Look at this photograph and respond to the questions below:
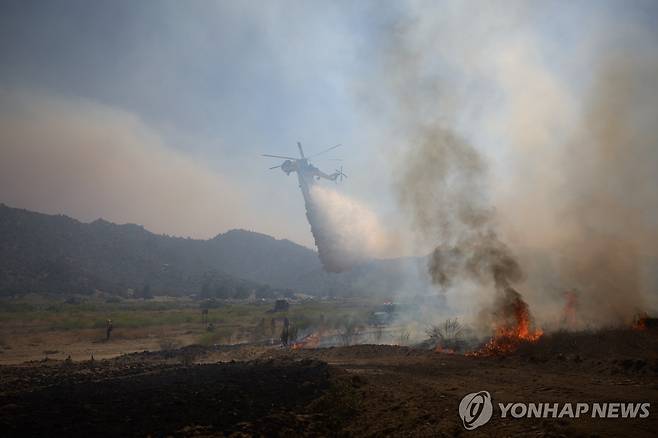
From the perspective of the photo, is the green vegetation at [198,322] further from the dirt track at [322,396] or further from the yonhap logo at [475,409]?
the yonhap logo at [475,409]

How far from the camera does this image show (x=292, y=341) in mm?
37844

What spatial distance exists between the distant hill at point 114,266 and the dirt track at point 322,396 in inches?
3303

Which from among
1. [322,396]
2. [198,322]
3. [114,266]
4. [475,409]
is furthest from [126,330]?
→ [114,266]

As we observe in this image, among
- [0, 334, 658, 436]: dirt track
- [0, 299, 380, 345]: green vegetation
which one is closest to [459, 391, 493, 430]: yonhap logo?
[0, 334, 658, 436]: dirt track

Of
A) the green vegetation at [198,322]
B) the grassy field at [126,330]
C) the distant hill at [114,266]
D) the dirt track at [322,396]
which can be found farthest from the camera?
the distant hill at [114,266]

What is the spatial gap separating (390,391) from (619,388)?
A: 786cm

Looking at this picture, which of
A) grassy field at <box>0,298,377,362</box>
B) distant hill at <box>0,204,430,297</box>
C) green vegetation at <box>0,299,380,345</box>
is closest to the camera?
grassy field at <box>0,298,377,362</box>

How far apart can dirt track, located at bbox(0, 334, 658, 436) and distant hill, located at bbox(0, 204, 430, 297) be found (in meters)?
83.9

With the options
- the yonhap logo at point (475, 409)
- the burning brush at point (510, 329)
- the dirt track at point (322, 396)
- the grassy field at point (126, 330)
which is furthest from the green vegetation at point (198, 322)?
the yonhap logo at point (475, 409)

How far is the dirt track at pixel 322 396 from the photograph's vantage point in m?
11.3

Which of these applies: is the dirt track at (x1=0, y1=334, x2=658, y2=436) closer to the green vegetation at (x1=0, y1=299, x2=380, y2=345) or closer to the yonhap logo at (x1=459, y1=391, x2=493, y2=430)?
the yonhap logo at (x1=459, y1=391, x2=493, y2=430)

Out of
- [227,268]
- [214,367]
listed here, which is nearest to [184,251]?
[227,268]

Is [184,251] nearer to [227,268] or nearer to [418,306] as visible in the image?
[227,268]

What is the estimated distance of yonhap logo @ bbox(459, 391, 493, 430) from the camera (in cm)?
1185
